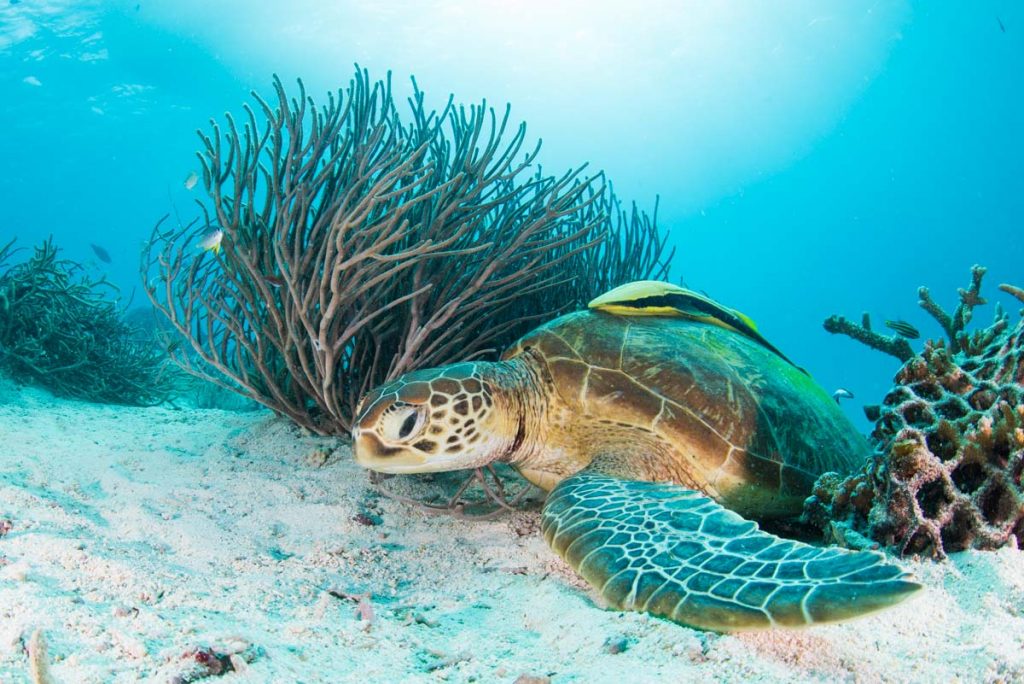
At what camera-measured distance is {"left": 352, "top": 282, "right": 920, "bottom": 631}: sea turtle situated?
175 centimetres

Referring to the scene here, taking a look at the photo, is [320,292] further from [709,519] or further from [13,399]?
[13,399]

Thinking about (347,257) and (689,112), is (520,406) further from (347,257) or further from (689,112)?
(689,112)

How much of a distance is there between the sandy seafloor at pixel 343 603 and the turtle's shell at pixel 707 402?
0.77m

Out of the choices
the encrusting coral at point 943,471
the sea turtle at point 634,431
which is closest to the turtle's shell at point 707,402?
the sea turtle at point 634,431

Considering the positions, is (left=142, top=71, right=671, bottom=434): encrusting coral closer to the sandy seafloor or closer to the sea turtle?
the sea turtle

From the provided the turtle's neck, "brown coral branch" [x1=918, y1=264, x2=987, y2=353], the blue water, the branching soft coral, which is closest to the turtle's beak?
the turtle's neck

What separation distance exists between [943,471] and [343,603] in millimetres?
1928

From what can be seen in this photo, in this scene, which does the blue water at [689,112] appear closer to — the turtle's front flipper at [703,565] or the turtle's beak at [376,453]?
the turtle's beak at [376,453]

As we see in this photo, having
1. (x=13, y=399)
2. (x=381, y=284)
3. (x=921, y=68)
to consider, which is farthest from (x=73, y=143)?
(x=921, y=68)

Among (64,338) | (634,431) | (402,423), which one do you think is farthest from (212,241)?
(64,338)

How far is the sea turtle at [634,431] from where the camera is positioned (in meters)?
1.75

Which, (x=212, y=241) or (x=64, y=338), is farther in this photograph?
(x=64, y=338)

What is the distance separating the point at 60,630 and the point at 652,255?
554 centimetres

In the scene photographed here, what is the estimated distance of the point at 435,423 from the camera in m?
2.44
